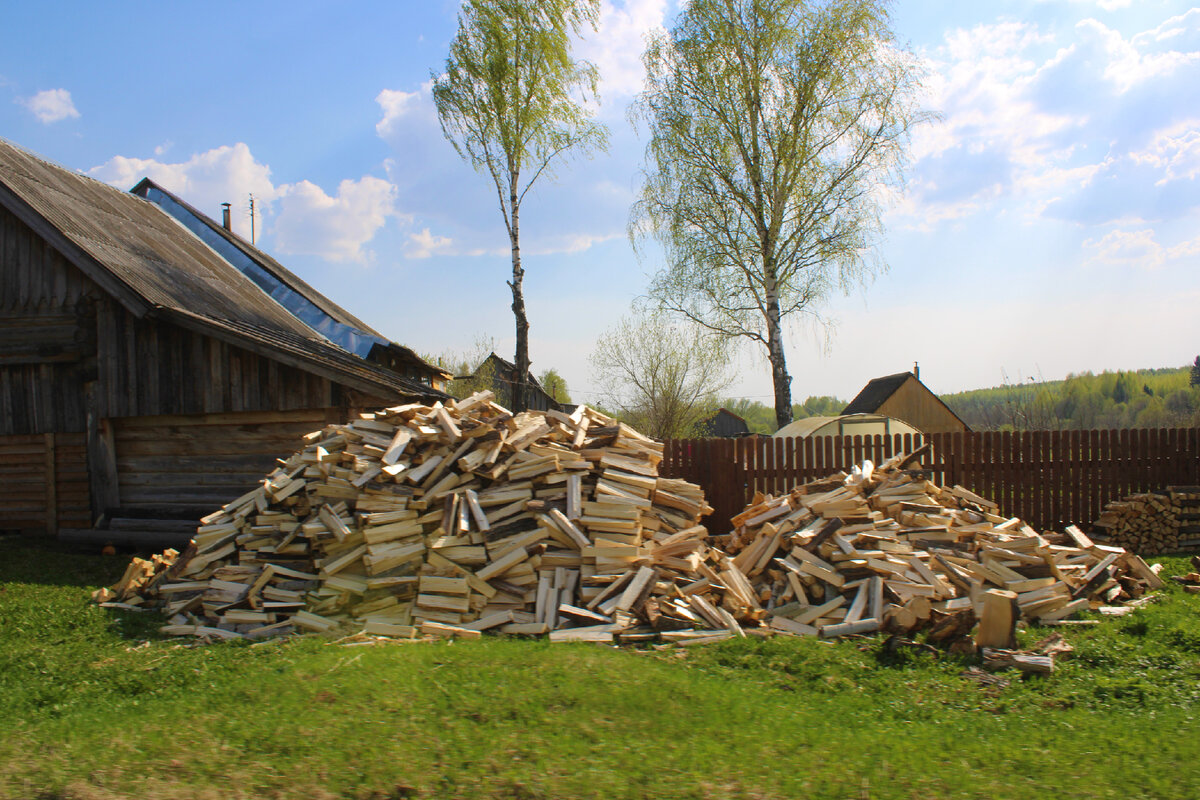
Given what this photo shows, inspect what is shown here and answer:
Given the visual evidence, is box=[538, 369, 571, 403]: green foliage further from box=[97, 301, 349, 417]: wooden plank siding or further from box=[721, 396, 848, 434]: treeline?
box=[97, 301, 349, 417]: wooden plank siding

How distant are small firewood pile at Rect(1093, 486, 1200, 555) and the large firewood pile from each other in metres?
2.70

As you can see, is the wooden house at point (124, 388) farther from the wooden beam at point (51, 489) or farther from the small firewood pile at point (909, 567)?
the small firewood pile at point (909, 567)

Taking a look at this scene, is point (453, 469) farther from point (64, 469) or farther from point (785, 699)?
point (64, 469)

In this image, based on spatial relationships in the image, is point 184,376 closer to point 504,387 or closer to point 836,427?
point 836,427

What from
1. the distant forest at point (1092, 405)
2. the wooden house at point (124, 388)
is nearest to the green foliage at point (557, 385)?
the distant forest at point (1092, 405)

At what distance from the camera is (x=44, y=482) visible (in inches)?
479

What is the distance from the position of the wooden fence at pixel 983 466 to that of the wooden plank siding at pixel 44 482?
9548mm

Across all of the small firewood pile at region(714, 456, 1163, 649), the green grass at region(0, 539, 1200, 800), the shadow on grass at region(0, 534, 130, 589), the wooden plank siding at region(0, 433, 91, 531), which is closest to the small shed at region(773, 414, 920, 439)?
the small firewood pile at region(714, 456, 1163, 649)

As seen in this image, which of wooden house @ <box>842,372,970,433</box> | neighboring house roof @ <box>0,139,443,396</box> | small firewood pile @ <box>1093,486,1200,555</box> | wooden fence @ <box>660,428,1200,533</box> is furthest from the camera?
wooden house @ <box>842,372,970,433</box>

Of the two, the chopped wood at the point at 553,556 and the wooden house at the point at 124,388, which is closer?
the chopped wood at the point at 553,556

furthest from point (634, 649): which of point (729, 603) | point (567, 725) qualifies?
point (567, 725)

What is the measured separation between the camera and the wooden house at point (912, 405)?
27994 millimetres

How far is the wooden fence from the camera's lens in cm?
1159

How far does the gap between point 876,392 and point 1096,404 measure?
2861 centimetres
